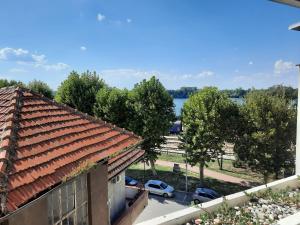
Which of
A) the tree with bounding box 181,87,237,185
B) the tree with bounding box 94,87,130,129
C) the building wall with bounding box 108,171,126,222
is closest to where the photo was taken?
the building wall with bounding box 108,171,126,222

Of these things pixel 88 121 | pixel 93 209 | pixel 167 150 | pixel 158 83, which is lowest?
pixel 167 150

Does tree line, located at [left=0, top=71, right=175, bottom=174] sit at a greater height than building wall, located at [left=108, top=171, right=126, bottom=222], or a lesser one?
greater

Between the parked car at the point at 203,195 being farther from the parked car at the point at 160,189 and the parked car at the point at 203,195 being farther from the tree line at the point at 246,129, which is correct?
the tree line at the point at 246,129

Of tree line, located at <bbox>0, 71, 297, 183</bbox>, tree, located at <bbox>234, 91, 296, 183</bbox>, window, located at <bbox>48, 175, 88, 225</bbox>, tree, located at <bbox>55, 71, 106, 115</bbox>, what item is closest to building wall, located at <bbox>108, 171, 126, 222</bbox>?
window, located at <bbox>48, 175, 88, 225</bbox>

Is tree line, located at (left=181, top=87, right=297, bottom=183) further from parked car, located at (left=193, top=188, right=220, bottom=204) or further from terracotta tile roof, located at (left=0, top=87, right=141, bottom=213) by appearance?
terracotta tile roof, located at (left=0, top=87, right=141, bottom=213)

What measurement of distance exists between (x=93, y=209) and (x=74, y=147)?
65.3 inches

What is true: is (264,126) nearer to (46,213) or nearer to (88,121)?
(88,121)

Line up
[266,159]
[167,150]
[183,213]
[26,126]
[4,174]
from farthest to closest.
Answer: [167,150]
[266,159]
[26,126]
[183,213]
[4,174]

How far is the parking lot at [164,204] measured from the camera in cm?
2377

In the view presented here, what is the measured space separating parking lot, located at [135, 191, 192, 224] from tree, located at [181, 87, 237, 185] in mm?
2922

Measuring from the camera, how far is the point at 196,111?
28.2 metres

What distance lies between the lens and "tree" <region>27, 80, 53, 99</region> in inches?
1415

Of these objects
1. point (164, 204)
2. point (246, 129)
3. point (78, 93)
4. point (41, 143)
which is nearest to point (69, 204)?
point (41, 143)

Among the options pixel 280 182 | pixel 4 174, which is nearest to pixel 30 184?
pixel 4 174
